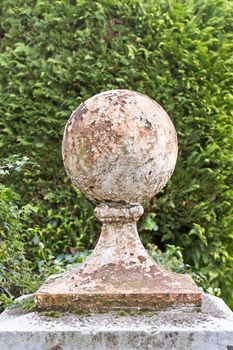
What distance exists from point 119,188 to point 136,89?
1992 millimetres

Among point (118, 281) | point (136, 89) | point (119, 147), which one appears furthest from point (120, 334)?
point (136, 89)

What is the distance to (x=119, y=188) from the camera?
2.57 metres

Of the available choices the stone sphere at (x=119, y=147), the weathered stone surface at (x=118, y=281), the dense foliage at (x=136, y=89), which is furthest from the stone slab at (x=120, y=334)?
the dense foliage at (x=136, y=89)

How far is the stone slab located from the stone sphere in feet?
1.78

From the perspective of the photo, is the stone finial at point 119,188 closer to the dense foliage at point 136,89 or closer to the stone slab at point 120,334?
the stone slab at point 120,334

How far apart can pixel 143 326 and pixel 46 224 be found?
2252 mm

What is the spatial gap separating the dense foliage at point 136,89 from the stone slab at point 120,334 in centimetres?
188

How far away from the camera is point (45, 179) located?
179 inches

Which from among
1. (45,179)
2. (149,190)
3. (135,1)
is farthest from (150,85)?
(149,190)

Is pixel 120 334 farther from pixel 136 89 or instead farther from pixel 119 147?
pixel 136 89

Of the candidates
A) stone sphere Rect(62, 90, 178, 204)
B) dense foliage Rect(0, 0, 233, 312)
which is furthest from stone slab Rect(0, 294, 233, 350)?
dense foliage Rect(0, 0, 233, 312)

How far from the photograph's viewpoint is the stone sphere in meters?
2.50

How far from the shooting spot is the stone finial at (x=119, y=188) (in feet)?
8.17

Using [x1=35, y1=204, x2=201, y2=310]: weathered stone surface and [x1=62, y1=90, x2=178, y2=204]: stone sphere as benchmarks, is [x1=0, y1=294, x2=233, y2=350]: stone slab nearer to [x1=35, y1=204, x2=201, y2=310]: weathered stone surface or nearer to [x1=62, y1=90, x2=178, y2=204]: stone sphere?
[x1=35, y1=204, x2=201, y2=310]: weathered stone surface
